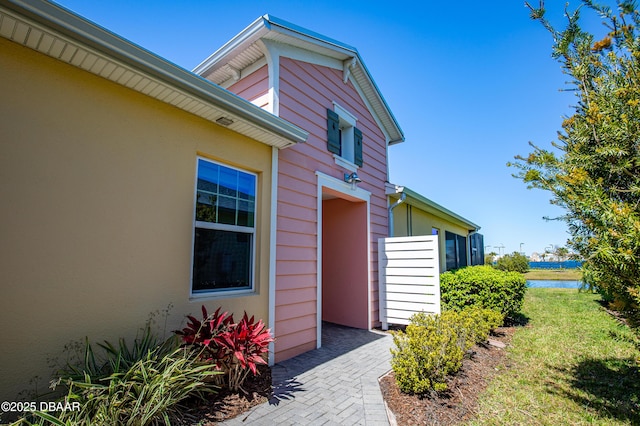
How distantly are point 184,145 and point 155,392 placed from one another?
2.58 m

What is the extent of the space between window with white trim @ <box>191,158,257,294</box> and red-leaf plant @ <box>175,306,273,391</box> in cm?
61

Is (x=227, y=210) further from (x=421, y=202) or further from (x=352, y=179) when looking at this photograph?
(x=421, y=202)

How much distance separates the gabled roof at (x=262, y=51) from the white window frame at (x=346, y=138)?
3.39 feet

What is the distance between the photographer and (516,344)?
18.7ft

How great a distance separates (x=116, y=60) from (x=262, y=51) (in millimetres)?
2809

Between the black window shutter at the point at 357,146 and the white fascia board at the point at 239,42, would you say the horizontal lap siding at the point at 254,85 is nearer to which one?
the white fascia board at the point at 239,42

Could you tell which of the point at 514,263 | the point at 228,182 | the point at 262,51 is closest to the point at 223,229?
the point at 228,182

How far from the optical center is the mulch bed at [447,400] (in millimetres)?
3021

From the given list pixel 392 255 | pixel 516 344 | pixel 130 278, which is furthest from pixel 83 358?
pixel 516 344

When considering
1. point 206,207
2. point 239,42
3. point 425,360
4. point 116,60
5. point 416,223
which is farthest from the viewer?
point 416,223

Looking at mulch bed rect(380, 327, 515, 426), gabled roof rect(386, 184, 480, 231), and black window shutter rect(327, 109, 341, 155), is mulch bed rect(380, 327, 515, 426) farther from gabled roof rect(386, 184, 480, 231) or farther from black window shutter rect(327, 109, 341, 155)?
gabled roof rect(386, 184, 480, 231)

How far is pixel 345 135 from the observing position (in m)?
7.03

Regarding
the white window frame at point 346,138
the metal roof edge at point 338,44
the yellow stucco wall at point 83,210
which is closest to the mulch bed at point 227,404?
the yellow stucco wall at point 83,210

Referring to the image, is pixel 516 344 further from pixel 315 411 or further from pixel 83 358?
pixel 83 358
